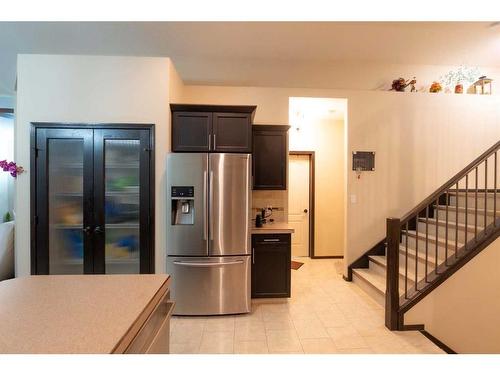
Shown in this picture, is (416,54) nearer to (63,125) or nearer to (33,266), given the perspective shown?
(63,125)

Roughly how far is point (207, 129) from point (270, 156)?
3.23 ft

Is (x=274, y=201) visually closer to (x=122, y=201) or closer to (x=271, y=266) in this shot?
(x=271, y=266)

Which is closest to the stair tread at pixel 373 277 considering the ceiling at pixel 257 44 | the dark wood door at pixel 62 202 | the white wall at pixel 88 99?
the white wall at pixel 88 99

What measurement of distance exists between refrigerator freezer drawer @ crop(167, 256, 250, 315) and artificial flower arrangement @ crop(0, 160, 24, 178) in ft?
6.36

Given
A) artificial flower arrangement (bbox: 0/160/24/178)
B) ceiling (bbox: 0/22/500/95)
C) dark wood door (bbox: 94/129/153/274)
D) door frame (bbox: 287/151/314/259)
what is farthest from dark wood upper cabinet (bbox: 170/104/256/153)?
door frame (bbox: 287/151/314/259)

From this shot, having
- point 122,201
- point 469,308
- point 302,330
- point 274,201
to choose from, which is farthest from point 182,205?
point 469,308

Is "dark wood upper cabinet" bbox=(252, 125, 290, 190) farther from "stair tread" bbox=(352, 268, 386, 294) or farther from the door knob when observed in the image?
the door knob

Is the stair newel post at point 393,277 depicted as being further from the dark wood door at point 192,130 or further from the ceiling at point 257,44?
the ceiling at point 257,44

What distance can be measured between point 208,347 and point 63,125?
2.83m

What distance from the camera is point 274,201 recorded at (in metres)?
3.67

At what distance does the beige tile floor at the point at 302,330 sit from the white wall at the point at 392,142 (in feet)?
3.34

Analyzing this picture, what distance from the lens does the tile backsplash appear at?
12.0ft
